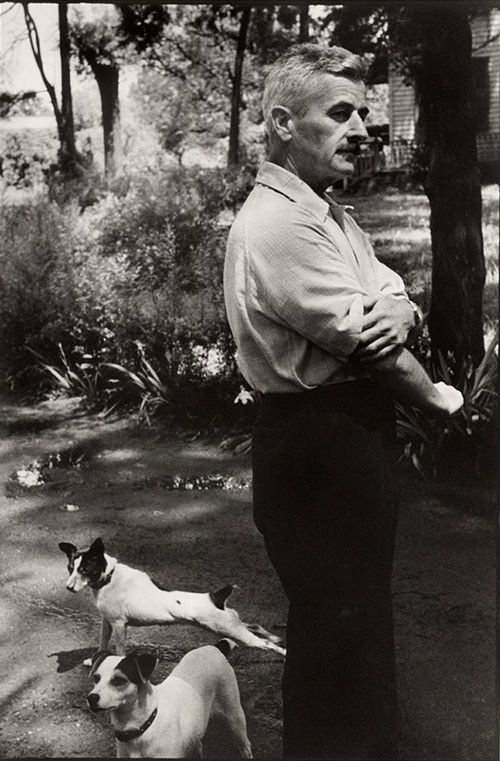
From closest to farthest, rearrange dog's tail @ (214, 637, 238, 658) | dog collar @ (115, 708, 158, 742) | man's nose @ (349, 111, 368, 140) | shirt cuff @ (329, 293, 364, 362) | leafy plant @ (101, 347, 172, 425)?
shirt cuff @ (329, 293, 364, 362) → man's nose @ (349, 111, 368, 140) → dog collar @ (115, 708, 158, 742) → dog's tail @ (214, 637, 238, 658) → leafy plant @ (101, 347, 172, 425)

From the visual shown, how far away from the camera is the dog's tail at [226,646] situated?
87.3 inches

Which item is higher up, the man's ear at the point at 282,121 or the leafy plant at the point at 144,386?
the man's ear at the point at 282,121

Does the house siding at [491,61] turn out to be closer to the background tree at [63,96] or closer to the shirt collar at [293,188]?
the shirt collar at [293,188]

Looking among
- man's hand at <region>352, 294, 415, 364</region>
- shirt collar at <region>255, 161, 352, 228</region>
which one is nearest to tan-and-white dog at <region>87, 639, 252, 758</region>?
man's hand at <region>352, 294, 415, 364</region>

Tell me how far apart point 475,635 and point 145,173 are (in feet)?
4.85

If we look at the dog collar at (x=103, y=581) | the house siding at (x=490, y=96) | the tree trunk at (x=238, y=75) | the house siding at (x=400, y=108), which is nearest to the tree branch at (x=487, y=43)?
the house siding at (x=490, y=96)

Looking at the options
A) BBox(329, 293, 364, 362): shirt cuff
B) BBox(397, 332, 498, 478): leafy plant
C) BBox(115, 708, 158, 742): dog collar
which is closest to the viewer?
BBox(329, 293, 364, 362): shirt cuff

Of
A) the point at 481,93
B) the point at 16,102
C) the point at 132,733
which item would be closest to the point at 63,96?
the point at 16,102

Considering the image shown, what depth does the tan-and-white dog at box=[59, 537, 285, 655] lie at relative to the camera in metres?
2.20

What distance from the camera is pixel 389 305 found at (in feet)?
5.74

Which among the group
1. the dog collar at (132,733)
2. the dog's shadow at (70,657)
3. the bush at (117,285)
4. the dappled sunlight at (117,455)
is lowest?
the dog collar at (132,733)

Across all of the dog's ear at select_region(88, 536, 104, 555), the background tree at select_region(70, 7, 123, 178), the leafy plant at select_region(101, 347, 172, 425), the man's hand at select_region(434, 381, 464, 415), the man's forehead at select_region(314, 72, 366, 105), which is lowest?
the dog's ear at select_region(88, 536, 104, 555)

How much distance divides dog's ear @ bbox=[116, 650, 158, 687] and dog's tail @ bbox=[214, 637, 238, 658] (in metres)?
0.17

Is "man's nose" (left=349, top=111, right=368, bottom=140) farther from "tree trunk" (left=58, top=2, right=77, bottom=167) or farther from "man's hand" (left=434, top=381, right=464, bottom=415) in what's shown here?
"tree trunk" (left=58, top=2, right=77, bottom=167)
